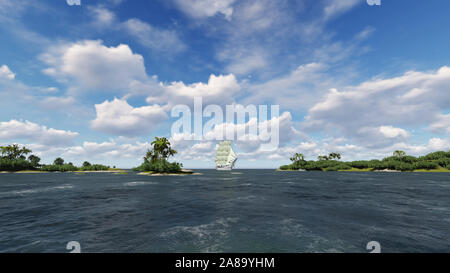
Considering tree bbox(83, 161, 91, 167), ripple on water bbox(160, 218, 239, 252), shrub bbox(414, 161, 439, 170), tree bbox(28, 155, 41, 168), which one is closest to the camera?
ripple on water bbox(160, 218, 239, 252)

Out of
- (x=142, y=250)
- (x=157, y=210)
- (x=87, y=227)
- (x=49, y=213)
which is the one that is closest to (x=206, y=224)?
(x=142, y=250)

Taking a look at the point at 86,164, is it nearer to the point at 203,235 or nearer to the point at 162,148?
the point at 162,148

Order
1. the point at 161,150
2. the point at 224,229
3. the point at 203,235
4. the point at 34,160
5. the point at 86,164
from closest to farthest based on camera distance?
1. the point at 203,235
2. the point at 224,229
3. the point at 161,150
4. the point at 34,160
5. the point at 86,164

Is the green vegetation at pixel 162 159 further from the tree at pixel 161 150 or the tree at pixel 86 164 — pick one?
the tree at pixel 86 164

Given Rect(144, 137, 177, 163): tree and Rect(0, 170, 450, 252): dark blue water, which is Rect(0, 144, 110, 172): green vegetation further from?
Rect(0, 170, 450, 252): dark blue water

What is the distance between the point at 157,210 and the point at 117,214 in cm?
441

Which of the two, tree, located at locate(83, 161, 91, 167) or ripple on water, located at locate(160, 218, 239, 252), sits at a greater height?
ripple on water, located at locate(160, 218, 239, 252)

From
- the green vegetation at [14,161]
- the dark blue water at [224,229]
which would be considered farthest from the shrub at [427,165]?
the green vegetation at [14,161]

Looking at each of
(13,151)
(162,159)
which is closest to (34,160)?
(13,151)

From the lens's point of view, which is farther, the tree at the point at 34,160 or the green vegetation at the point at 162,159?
the tree at the point at 34,160

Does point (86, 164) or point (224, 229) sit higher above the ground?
point (224, 229)

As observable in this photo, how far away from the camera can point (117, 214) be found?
21.3m

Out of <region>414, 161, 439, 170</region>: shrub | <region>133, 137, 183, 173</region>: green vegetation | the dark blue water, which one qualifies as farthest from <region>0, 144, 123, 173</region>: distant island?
<region>414, 161, 439, 170</region>: shrub
